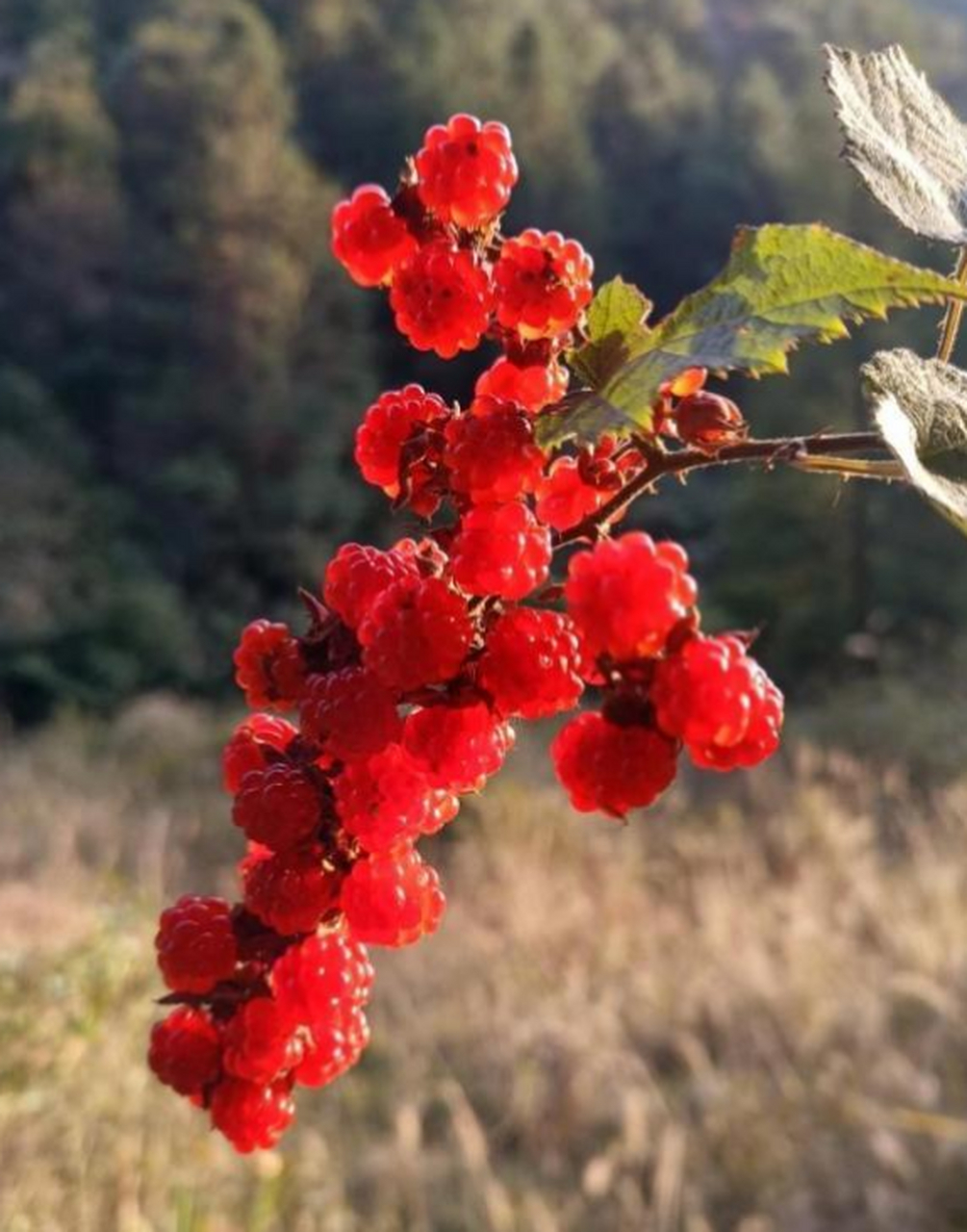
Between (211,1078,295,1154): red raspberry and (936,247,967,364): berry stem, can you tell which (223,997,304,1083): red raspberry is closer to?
(211,1078,295,1154): red raspberry

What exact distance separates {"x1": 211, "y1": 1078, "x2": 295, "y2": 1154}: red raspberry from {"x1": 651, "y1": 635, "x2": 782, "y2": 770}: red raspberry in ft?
0.80

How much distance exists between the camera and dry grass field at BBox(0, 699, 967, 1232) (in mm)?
1881

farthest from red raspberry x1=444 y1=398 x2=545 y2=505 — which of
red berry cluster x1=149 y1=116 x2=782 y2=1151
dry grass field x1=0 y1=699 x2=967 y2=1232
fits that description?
dry grass field x1=0 y1=699 x2=967 y2=1232

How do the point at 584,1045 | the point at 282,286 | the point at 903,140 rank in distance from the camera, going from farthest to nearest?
the point at 282,286
the point at 584,1045
the point at 903,140

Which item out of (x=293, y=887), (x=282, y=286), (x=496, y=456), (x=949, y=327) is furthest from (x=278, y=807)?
(x=282, y=286)

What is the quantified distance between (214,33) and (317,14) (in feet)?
4.80

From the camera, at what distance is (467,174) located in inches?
19.0

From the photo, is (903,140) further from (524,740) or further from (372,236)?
(524,740)

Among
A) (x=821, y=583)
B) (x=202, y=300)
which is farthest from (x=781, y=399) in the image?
(x=202, y=300)

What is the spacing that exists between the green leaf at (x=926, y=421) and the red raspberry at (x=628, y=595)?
0.22 feet

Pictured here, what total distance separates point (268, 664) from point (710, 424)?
0.17 meters

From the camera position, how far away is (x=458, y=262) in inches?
18.9

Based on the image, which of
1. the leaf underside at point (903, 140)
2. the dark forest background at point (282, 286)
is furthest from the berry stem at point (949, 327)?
the dark forest background at point (282, 286)

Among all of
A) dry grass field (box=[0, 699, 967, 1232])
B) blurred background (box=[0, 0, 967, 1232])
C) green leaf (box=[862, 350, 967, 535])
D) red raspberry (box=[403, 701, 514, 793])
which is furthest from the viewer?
blurred background (box=[0, 0, 967, 1232])
